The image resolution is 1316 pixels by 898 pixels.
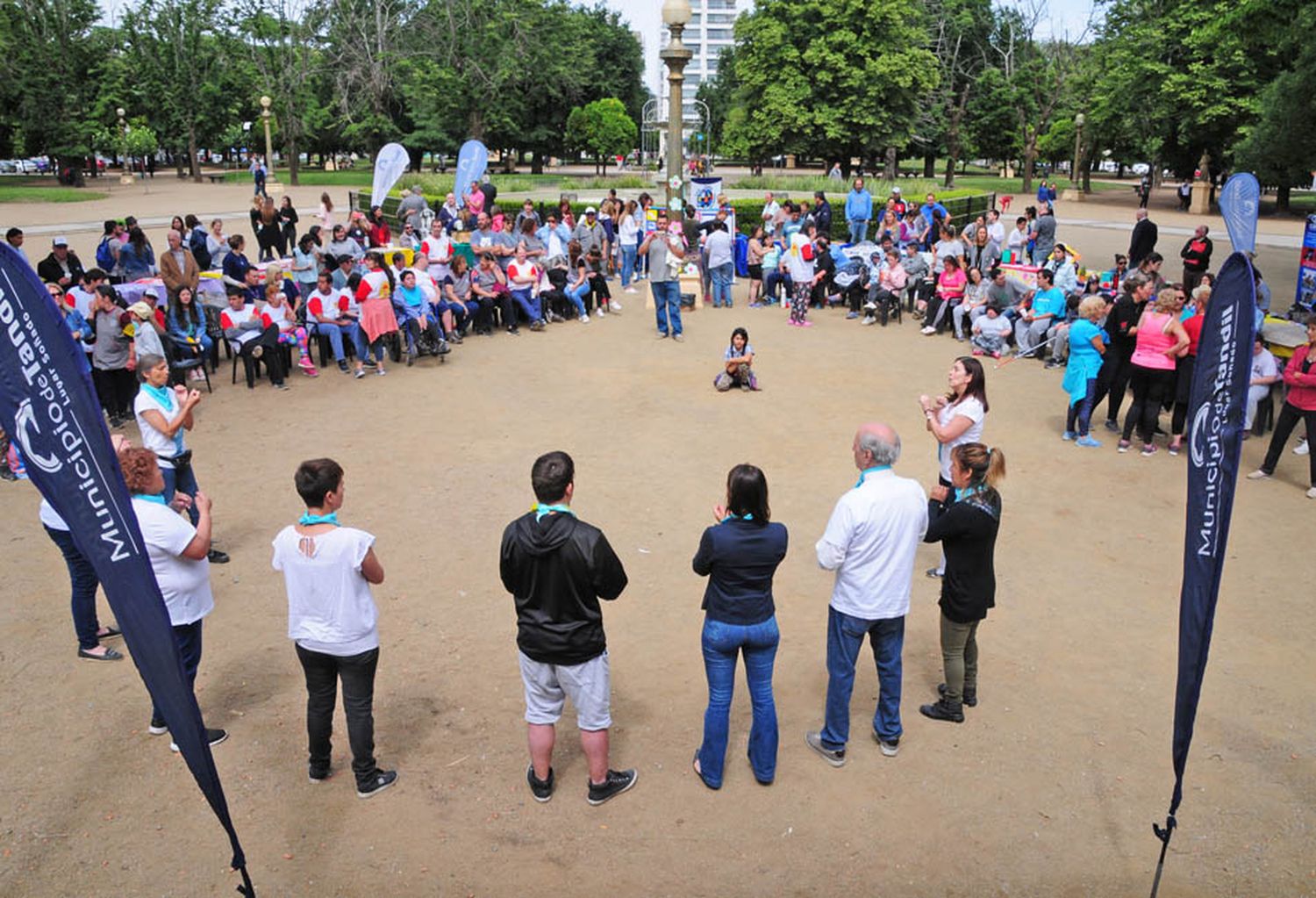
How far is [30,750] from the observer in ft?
16.8

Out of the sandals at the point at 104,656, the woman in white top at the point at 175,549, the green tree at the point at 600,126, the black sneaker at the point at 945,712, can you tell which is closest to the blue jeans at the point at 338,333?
the sandals at the point at 104,656

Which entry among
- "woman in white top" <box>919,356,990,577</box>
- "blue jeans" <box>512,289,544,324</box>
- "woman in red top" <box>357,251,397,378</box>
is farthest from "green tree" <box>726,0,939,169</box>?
"woman in white top" <box>919,356,990,577</box>

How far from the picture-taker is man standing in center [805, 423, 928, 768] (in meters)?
4.65

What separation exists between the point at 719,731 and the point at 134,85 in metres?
59.7

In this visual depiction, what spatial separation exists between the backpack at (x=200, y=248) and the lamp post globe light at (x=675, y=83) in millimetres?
8851

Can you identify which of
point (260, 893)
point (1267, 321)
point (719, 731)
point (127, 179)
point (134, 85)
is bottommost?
point (260, 893)

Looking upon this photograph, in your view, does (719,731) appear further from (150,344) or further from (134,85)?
(134,85)

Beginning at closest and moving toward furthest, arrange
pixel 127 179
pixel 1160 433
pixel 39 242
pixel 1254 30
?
pixel 1160 433, pixel 1254 30, pixel 39 242, pixel 127 179

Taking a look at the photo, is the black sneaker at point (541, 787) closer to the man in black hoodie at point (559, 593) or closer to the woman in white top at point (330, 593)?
the man in black hoodie at point (559, 593)

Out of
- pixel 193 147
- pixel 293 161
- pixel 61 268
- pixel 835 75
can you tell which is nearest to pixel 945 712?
pixel 61 268

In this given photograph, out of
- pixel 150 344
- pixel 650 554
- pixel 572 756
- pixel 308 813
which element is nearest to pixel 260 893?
pixel 308 813

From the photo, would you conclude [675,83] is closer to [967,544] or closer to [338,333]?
[338,333]

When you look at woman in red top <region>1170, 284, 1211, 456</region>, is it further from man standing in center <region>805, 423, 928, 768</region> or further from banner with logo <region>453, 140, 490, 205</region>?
banner with logo <region>453, 140, 490, 205</region>

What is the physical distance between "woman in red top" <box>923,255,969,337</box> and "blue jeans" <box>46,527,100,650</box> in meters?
13.0
